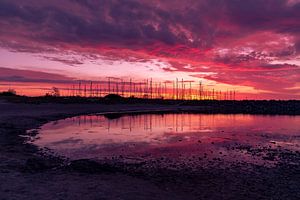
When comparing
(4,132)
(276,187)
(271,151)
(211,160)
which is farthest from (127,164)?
(4,132)

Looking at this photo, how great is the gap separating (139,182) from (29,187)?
17.2 feet

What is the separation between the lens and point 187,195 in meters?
13.7

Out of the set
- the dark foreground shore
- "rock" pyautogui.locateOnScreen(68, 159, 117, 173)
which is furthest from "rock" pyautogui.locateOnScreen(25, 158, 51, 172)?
"rock" pyautogui.locateOnScreen(68, 159, 117, 173)

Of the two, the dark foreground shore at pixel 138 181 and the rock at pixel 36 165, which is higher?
the rock at pixel 36 165

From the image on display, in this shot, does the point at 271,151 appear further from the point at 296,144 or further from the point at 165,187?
the point at 165,187

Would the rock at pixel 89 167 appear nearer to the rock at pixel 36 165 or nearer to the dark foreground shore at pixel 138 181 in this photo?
the dark foreground shore at pixel 138 181

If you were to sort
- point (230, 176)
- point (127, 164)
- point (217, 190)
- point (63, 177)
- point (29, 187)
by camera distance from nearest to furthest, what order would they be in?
1. point (29, 187)
2. point (217, 190)
3. point (63, 177)
4. point (230, 176)
5. point (127, 164)

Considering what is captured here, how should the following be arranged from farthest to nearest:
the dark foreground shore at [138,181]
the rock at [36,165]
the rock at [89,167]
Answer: the rock at [89,167] < the rock at [36,165] < the dark foreground shore at [138,181]

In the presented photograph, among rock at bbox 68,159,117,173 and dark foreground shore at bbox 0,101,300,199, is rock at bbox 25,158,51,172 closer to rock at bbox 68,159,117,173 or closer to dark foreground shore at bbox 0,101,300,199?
dark foreground shore at bbox 0,101,300,199

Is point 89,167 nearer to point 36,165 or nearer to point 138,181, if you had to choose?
point 36,165

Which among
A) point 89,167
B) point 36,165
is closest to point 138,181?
point 89,167

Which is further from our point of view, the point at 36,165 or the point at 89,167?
the point at 89,167

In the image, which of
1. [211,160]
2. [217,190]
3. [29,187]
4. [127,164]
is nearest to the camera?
[29,187]

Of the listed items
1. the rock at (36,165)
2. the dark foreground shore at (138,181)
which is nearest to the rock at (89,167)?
the dark foreground shore at (138,181)
